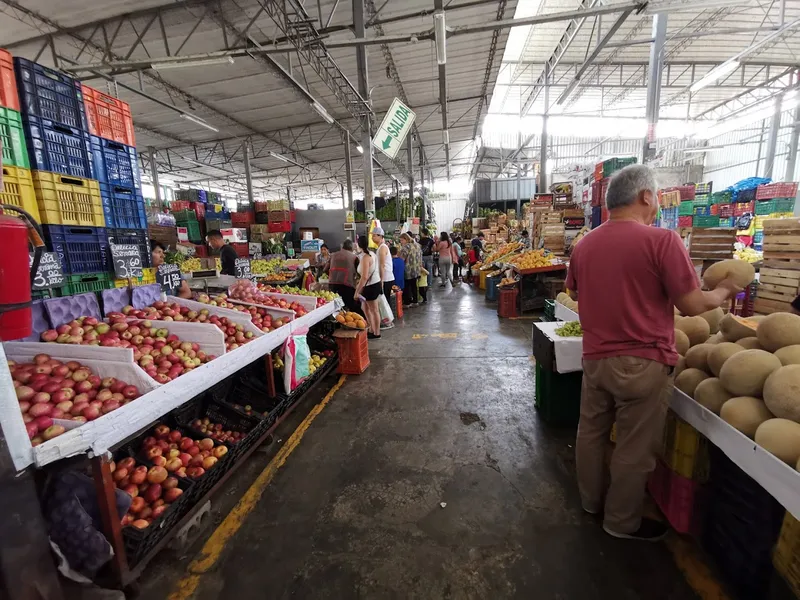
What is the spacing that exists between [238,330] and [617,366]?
2.95 metres

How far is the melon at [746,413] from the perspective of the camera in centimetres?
170

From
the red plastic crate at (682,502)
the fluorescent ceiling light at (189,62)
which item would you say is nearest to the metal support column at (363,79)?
the fluorescent ceiling light at (189,62)

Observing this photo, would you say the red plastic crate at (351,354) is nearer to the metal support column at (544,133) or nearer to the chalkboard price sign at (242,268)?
the chalkboard price sign at (242,268)

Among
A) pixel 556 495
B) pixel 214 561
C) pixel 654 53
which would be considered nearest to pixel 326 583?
pixel 214 561

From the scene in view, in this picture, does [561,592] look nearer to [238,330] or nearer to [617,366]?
[617,366]

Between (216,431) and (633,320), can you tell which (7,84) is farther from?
(633,320)

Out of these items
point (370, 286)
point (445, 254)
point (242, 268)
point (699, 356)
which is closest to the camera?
point (699, 356)

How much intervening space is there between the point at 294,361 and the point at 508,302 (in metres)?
5.23

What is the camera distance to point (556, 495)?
2586 mm

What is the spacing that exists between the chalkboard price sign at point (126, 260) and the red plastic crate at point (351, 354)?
91.7 inches

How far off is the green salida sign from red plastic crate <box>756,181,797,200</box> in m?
13.4

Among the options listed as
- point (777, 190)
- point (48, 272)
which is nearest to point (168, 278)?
point (48, 272)

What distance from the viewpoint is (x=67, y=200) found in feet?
8.34

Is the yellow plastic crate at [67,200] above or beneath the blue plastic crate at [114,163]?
beneath
